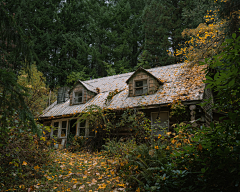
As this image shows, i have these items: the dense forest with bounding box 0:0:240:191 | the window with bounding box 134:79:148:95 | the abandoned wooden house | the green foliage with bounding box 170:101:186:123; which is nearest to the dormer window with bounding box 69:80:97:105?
the abandoned wooden house

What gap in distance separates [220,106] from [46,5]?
3034 centimetres

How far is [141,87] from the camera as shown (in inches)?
478

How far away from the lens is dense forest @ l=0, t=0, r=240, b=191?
11.9ft

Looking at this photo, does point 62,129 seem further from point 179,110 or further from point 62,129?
point 179,110

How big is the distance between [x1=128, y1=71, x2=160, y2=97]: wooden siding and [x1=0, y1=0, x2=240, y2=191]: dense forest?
2.21 meters

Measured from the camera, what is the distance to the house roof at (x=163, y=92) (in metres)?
10.2

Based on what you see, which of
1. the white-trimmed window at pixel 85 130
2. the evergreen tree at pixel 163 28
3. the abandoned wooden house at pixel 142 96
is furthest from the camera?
the evergreen tree at pixel 163 28

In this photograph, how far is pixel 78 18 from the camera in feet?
92.1

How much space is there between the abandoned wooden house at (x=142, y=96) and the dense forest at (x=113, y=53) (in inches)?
55.7

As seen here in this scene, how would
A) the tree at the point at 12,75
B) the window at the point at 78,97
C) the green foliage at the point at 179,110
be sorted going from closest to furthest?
the tree at the point at 12,75 < the green foliage at the point at 179,110 < the window at the point at 78,97

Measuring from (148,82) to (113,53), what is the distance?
14.1 meters

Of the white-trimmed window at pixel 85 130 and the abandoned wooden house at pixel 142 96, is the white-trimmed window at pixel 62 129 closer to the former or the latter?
the abandoned wooden house at pixel 142 96

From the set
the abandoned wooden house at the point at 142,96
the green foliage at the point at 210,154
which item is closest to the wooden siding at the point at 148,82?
the abandoned wooden house at the point at 142,96

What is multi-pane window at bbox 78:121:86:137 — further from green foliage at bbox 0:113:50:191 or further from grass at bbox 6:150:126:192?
green foliage at bbox 0:113:50:191
